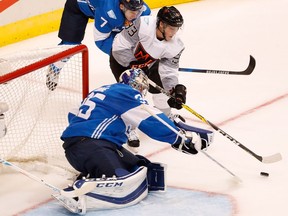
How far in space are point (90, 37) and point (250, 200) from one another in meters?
2.66

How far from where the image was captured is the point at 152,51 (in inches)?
157

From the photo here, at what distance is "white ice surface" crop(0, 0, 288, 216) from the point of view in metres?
3.48

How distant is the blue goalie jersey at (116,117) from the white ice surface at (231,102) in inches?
11.1

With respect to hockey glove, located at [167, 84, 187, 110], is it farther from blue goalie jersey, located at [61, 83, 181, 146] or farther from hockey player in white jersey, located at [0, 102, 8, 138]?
hockey player in white jersey, located at [0, 102, 8, 138]

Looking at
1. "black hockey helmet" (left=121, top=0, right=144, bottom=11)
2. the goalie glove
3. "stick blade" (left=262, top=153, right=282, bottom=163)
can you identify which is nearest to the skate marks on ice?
the goalie glove

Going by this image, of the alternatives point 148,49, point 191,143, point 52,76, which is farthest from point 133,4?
point 191,143

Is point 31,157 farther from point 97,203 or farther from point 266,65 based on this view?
point 266,65

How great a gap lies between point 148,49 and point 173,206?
94 centimetres

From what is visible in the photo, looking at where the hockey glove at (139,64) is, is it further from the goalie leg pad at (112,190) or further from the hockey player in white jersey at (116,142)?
the goalie leg pad at (112,190)

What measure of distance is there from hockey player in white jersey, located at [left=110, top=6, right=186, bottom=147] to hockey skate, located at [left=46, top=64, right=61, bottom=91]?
0.30m

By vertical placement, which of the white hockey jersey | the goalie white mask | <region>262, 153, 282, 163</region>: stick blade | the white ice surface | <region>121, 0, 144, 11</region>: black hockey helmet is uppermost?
<region>121, 0, 144, 11</region>: black hockey helmet

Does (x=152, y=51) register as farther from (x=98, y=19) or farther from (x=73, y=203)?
(x=73, y=203)

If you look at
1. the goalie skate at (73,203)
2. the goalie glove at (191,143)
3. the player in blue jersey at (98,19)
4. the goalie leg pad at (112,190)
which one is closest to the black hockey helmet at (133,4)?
the player in blue jersey at (98,19)

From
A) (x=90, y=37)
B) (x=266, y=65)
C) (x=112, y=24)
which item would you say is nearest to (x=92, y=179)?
(x=112, y=24)
